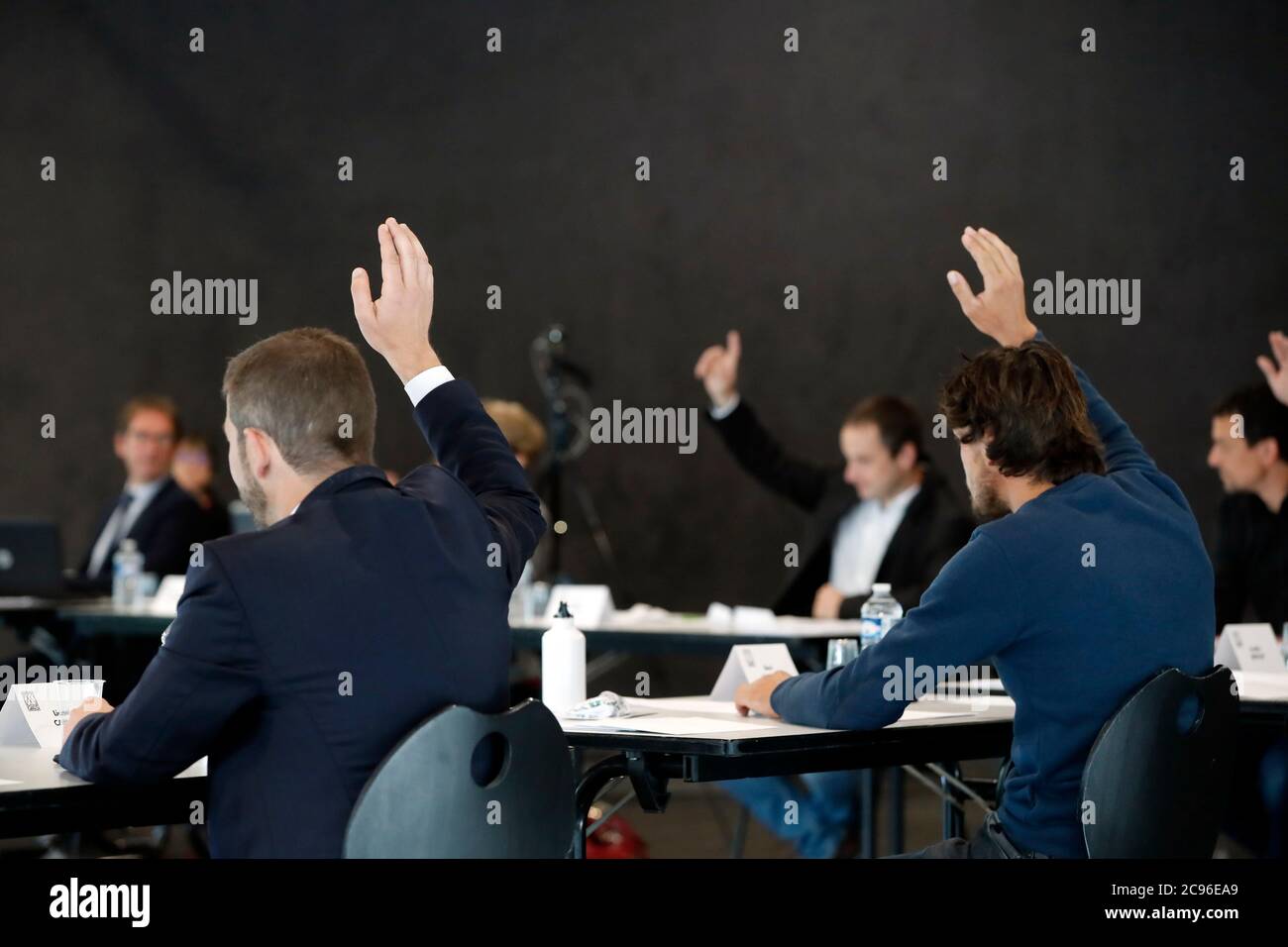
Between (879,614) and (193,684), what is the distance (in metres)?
1.74

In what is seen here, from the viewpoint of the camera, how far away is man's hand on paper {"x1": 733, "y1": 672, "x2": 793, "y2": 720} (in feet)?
8.53

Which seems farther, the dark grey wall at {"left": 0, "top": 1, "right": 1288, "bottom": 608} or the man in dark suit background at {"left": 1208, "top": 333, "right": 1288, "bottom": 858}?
the dark grey wall at {"left": 0, "top": 1, "right": 1288, "bottom": 608}

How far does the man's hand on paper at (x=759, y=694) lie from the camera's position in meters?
2.60

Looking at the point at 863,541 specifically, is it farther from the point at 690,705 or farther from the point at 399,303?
the point at 399,303

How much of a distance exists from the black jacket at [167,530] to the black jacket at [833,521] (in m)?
2.04

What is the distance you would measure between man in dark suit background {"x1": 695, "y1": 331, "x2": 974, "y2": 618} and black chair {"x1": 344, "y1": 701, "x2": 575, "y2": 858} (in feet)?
8.78

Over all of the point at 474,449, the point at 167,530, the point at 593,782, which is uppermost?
the point at 167,530

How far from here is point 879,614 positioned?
3.17m

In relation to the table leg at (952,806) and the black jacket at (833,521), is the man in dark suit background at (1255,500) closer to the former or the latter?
the black jacket at (833,521)

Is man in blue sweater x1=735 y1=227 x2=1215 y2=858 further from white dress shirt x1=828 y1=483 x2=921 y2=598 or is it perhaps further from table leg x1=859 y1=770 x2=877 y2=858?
white dress shirt x1=828 y1=483 x2=921 y2=598

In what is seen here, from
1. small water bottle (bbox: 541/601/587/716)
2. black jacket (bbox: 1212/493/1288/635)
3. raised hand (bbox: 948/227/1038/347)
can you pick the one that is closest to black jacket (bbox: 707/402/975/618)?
Answer: black jacket (bbox: 1212/493/1288/635)

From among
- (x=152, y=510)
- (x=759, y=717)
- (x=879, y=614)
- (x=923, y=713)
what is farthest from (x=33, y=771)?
(x=152, y=510)

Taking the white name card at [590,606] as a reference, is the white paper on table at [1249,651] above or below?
below

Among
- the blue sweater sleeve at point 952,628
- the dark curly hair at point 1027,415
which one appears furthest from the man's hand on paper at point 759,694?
the dark curly hair at point 1027,415
